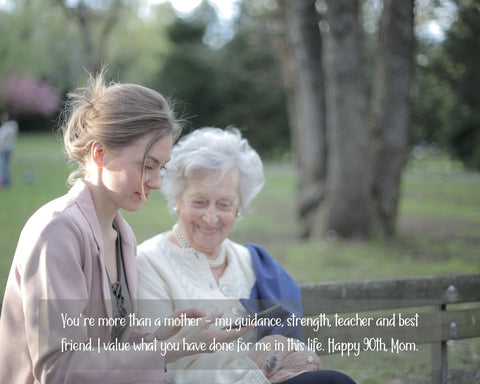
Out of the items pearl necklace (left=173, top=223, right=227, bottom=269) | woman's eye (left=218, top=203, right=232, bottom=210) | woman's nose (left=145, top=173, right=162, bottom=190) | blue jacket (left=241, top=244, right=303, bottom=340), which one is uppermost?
woman's nose (left=145, top=173, right=162, bottom=190)

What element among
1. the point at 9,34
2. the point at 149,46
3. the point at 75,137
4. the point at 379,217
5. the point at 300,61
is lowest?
the point at 379,217

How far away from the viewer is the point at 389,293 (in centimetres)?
297

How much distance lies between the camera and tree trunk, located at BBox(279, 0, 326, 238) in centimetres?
841

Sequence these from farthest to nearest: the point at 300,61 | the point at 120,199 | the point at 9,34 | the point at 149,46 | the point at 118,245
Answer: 1. the point at 149,46
2. the point at 9,34
3. the point at 300,61
4. the point at 118,245
5. the point at 120,199

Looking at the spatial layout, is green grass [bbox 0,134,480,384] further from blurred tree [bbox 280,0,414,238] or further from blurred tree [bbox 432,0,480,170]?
blurred tree [bbox 432,0,480,170]

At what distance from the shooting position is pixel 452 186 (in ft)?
51.4

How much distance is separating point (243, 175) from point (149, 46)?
3175 cm

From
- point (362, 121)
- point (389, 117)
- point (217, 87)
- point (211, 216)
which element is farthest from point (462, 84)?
point (211, 216)

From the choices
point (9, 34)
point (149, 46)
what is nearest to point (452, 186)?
point (9, 34)

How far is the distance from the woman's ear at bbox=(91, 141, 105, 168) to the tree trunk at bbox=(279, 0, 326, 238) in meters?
6.68

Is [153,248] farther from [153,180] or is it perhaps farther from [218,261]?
[153,180]

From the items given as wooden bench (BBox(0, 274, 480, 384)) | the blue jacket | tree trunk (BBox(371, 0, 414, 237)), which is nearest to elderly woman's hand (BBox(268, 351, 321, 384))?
the blue jacket

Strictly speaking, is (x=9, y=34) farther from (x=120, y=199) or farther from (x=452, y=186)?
(x=120, y=199)

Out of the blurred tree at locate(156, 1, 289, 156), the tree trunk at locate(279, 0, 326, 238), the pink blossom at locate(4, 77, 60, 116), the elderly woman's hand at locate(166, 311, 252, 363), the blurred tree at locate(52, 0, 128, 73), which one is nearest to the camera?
the elderly woman's hand at locate(166, 311, 252, 363)
